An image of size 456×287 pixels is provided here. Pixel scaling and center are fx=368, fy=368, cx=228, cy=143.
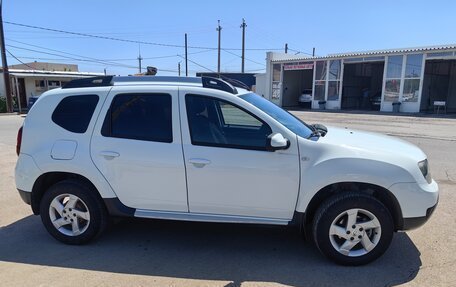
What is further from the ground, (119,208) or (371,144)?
(371,144)

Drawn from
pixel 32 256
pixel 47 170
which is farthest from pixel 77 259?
pixel 47 170

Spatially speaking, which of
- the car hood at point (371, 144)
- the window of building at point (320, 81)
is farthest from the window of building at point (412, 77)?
the car hood at point (371, 144)

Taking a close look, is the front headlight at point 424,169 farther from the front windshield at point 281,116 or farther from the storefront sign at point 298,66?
the storefront sign at point 298,66

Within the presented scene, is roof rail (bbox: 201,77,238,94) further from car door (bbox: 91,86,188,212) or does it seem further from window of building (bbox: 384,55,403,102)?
window of building (bbox: 384,55,403,102)

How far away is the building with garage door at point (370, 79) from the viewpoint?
81.6 feet

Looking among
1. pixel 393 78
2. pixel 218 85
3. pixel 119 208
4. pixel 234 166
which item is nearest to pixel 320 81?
pixel 393 78

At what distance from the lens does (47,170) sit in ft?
13.0

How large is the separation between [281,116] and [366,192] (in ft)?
3.95

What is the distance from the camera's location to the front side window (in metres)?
3.62

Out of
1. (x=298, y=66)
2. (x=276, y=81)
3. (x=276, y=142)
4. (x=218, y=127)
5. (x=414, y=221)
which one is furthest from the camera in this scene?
(x=276, y=81)

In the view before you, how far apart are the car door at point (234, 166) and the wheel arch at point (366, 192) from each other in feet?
0.80

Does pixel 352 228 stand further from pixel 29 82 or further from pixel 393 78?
pixel 29 82

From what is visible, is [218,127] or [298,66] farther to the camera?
[298,66]

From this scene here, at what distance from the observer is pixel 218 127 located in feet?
12.6
